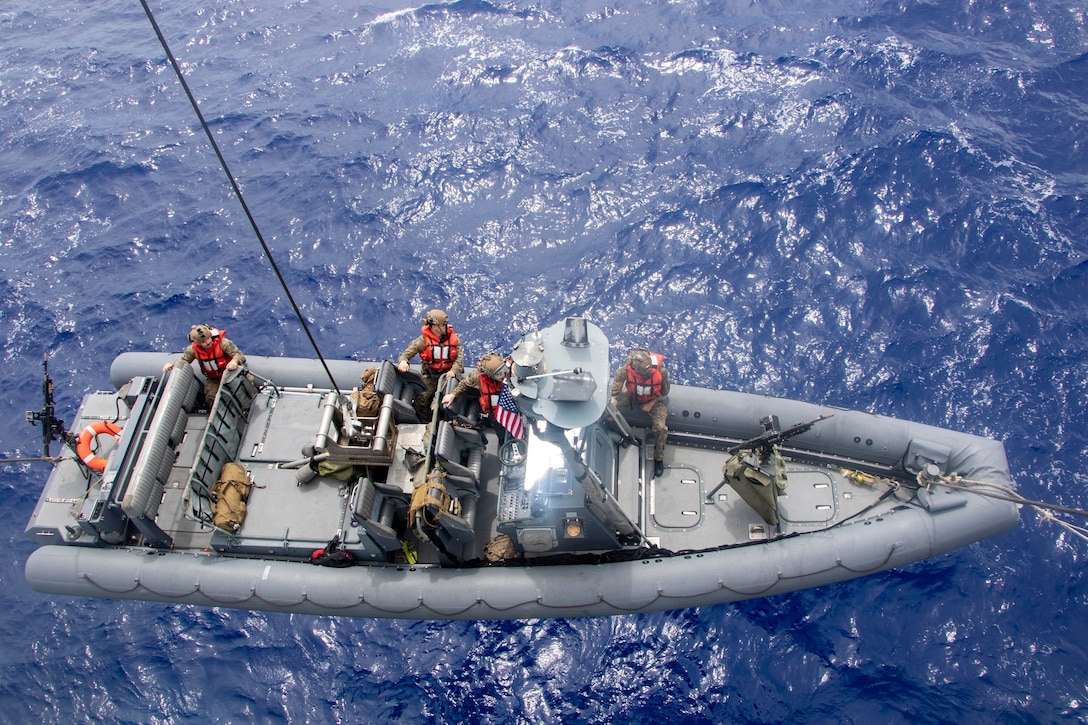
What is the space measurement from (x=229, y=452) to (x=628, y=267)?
821 cm

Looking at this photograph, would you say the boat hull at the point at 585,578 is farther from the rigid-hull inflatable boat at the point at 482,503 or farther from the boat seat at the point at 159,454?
the boat seat at the point at 159,454

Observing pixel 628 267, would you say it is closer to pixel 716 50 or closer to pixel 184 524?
pixel 716 50

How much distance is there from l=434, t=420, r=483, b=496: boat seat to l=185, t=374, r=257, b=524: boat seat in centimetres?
317

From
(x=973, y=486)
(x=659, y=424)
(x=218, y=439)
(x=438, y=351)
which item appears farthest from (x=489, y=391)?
(x=973, y=486)

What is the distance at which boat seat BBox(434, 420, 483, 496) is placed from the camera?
9844 millimetres

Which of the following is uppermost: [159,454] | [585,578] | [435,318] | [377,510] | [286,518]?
[435,318]

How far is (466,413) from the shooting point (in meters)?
10.8

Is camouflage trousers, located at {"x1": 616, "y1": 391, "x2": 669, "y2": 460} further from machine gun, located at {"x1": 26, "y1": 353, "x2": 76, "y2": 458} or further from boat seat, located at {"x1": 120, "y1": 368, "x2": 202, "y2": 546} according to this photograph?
machine gun, located at {"x1": 26, "y1": 353, "x2": 76, "y2": 458}

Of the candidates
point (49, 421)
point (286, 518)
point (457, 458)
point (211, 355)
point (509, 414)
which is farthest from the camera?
point (211, 355)

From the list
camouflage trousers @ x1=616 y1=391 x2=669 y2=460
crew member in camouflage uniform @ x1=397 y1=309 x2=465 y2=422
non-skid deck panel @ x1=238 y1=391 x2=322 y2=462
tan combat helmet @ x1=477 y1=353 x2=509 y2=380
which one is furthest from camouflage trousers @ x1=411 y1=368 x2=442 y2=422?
camouflage trousers @ x1=616 y1=391 x2=669 y2=460

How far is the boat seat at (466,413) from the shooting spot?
10469 mm

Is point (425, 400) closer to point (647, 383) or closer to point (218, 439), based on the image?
point (218, 439)

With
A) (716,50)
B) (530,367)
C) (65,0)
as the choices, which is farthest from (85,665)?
(65,0)

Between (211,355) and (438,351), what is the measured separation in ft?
11.2
